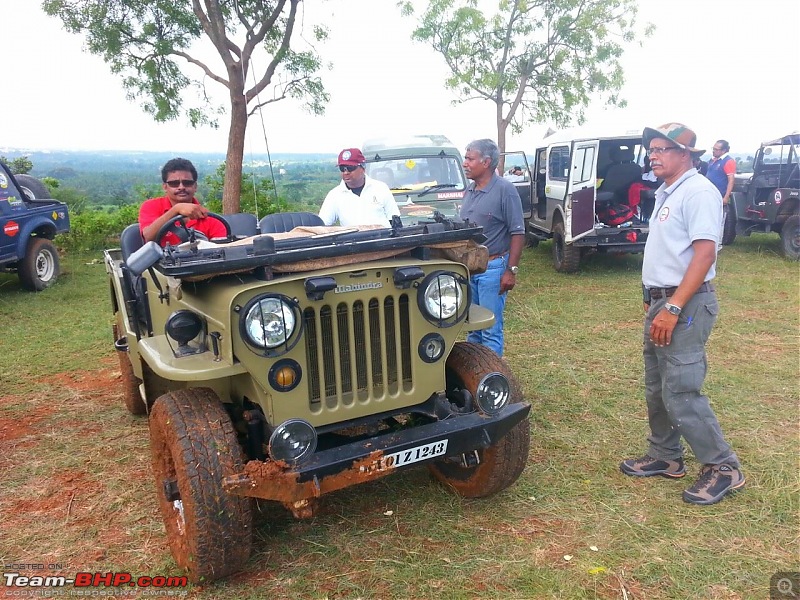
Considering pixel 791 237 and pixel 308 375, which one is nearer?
pixel 308 375

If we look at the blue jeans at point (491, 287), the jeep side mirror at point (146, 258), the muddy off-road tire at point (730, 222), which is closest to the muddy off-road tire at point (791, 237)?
the muddy off-road tire at point (730, 222)

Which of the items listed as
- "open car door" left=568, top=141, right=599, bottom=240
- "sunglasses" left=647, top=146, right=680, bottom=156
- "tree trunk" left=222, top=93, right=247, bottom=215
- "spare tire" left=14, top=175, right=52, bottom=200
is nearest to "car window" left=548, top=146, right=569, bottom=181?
"open car door" left=568, top=141, right=599, bottom=240

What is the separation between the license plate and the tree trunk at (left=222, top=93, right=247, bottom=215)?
10.2 m

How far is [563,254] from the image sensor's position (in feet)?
33.5

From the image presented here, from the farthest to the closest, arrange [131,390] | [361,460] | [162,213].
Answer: [131,390] < [162,213] < [361,460]

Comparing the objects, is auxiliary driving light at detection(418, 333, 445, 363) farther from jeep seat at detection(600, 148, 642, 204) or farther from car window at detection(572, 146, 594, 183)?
jeep seat at detection(600, 148, 642, 204)

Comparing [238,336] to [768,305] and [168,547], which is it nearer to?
[168,547]

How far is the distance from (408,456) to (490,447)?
62cm

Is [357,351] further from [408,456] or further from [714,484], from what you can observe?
[714,484]

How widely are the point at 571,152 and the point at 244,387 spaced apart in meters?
8.14

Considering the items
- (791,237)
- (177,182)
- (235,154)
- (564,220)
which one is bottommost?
(791,237)

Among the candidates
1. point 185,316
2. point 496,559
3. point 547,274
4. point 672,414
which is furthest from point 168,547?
point 547,274

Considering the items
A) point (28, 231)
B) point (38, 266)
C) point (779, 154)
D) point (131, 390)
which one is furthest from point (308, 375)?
point (779, 154)

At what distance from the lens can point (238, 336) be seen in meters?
2.63
